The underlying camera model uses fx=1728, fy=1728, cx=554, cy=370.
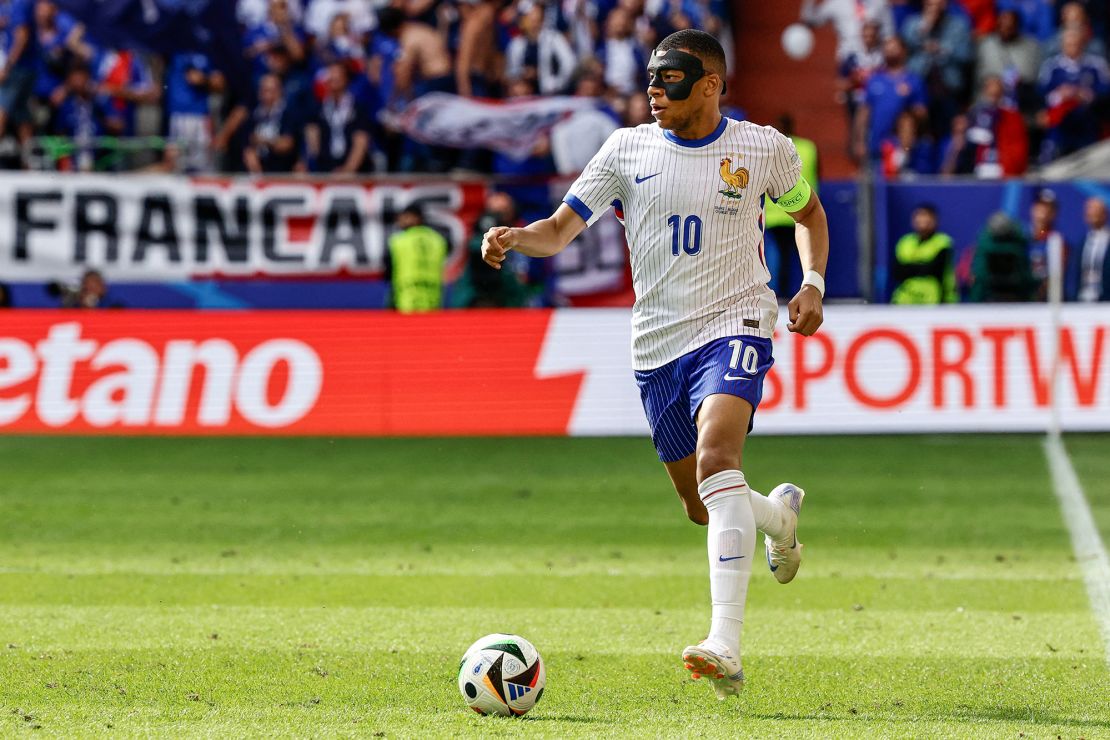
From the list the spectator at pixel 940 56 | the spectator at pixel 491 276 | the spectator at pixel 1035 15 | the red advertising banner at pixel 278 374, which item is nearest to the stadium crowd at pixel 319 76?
the spectator at pixel 491 276

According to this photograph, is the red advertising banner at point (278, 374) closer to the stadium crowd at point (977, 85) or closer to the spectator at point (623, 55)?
the spectator at point (623, 55)

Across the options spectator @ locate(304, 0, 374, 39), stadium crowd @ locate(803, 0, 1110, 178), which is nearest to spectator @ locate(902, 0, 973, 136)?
stadium crowd @ locate(803, 0, 1110, 178)

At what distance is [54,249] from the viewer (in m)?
17.4

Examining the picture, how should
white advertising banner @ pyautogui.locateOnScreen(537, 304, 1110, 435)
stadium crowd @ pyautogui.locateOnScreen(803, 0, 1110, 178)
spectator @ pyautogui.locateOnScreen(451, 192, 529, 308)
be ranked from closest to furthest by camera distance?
white advertising banner @ pyautogui.locateOnScreen(537, 304, 1110, 435) < spectator @ pyautogui.locateOnScreen(451, 192, 529, 308) < stadium crowd @ pyautogui.locateOnScreen(803, 0, 1110, 178)

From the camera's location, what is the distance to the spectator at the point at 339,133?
18234 mm

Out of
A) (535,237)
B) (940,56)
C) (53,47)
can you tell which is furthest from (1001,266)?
(535,237)

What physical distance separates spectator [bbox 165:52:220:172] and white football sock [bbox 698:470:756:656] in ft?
45.3

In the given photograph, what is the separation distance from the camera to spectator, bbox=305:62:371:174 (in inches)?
718

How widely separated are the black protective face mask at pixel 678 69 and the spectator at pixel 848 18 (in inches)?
517

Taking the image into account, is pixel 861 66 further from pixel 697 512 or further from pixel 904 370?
pixel 697 512

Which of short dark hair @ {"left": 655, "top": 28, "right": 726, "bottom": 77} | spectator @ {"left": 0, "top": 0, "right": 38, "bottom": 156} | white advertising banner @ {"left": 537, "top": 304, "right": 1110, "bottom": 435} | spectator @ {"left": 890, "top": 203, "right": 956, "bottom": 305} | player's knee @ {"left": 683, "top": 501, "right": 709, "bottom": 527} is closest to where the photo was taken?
short dark hair @ {"left": 655, "top": 28, "right": 726, "bottom": 77}

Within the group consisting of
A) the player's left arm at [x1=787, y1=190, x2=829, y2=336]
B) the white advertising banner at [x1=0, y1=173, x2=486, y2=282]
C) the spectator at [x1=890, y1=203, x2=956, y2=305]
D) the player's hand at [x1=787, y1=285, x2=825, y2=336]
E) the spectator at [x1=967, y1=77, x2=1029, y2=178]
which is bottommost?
the spectator at [x1=890, y1=203, x2=956, y2=305]

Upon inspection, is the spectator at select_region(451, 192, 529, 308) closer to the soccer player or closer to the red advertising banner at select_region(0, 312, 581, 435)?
the red advertising banner at select_region(0, 312, 581, 435)

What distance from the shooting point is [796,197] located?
652 centimetres
